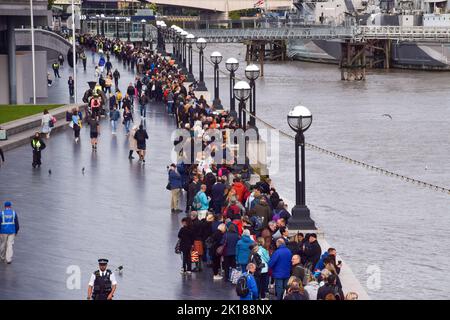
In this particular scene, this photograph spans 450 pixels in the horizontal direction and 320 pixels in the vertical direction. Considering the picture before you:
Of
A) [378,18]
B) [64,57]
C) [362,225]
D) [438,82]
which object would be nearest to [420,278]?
[362,225]

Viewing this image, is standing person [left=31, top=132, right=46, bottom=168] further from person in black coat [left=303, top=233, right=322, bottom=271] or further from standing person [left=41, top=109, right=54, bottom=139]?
person in black coat [left=303, top=233, right=322, bottom=271]

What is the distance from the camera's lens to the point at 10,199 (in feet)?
91.3

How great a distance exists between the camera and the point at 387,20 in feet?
435

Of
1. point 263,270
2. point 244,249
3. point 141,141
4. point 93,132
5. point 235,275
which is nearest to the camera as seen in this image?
point 263,270

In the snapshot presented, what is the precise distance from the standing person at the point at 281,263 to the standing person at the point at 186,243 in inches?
89.6

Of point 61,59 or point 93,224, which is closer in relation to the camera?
point 93,224

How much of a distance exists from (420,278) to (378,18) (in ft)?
358

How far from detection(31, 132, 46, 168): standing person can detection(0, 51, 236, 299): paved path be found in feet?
0.84

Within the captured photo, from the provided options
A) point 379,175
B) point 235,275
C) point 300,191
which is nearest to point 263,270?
point 235,275

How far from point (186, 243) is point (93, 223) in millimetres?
4723

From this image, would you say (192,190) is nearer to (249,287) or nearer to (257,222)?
(257,222)

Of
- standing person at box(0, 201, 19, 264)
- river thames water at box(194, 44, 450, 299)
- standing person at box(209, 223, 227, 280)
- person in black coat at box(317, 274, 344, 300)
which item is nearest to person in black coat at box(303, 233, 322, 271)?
standing person at box(209, 223, 227, 280)
